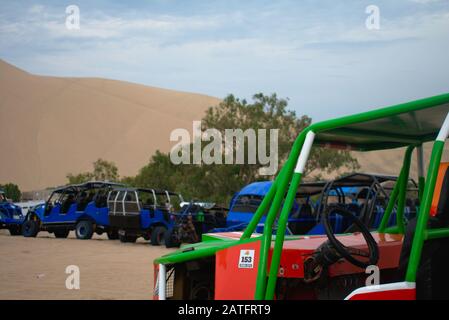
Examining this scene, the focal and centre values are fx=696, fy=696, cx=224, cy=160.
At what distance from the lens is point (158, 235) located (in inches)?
834

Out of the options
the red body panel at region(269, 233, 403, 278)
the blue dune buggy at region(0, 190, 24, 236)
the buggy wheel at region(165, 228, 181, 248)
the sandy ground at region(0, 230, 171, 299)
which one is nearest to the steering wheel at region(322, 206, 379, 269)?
the red body panel at region(269, 233, 403, 278)

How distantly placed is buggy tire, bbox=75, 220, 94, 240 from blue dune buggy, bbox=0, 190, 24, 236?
12.1 ft

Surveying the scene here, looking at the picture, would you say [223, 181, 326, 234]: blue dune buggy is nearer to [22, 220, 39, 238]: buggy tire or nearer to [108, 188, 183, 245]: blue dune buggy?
[108, 188, 183, 245]: blue dune buggy

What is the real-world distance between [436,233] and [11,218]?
25.0 m

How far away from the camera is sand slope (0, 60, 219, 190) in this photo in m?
81.3

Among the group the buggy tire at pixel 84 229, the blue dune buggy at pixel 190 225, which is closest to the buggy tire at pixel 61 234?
the buggy tire at pixel 84 229

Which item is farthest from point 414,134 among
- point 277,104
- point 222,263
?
point 277,104

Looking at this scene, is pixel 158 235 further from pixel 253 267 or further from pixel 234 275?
pixel 253 267

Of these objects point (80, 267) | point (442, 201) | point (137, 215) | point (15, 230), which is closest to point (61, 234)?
point (15, 230)

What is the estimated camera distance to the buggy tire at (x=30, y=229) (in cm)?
2523

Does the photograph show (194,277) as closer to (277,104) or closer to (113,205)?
(113,205)

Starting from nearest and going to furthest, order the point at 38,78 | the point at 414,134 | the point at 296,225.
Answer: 1. the point at 414,134
2. the point at 296,225
3. the point at 38,78
